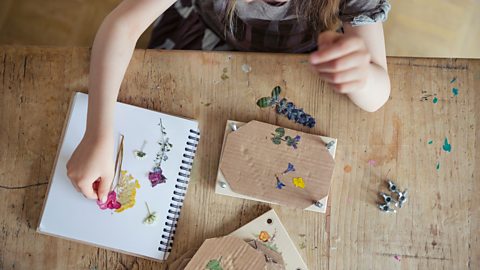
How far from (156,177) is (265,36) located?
0.33m

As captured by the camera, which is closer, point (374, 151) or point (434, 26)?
point (374, 151)

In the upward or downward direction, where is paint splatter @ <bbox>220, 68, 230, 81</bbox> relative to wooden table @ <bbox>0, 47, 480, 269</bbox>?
upward

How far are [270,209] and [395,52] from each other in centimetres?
57

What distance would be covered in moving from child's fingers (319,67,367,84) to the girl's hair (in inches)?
7.0

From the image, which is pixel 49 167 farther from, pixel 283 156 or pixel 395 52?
pixel 395 52

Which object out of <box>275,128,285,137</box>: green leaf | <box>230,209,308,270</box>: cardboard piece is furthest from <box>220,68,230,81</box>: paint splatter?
<box>230,209,308,270</box>: cardboard piece

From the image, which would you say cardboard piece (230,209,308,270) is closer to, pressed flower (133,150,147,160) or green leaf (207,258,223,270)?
green leaf (207,258,223,270)

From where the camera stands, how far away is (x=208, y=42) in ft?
3.12

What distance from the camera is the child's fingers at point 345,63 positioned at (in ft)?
1.87

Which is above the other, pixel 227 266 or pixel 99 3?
pixel 99 3

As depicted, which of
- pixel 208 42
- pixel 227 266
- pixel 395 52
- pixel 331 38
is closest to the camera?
pixel 331 38

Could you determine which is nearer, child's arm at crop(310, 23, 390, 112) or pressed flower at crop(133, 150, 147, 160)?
child's arm at crop(310, 23, 390, 112)

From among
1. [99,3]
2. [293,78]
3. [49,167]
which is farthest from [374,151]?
[99,3]

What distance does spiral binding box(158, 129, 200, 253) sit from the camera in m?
0.75
